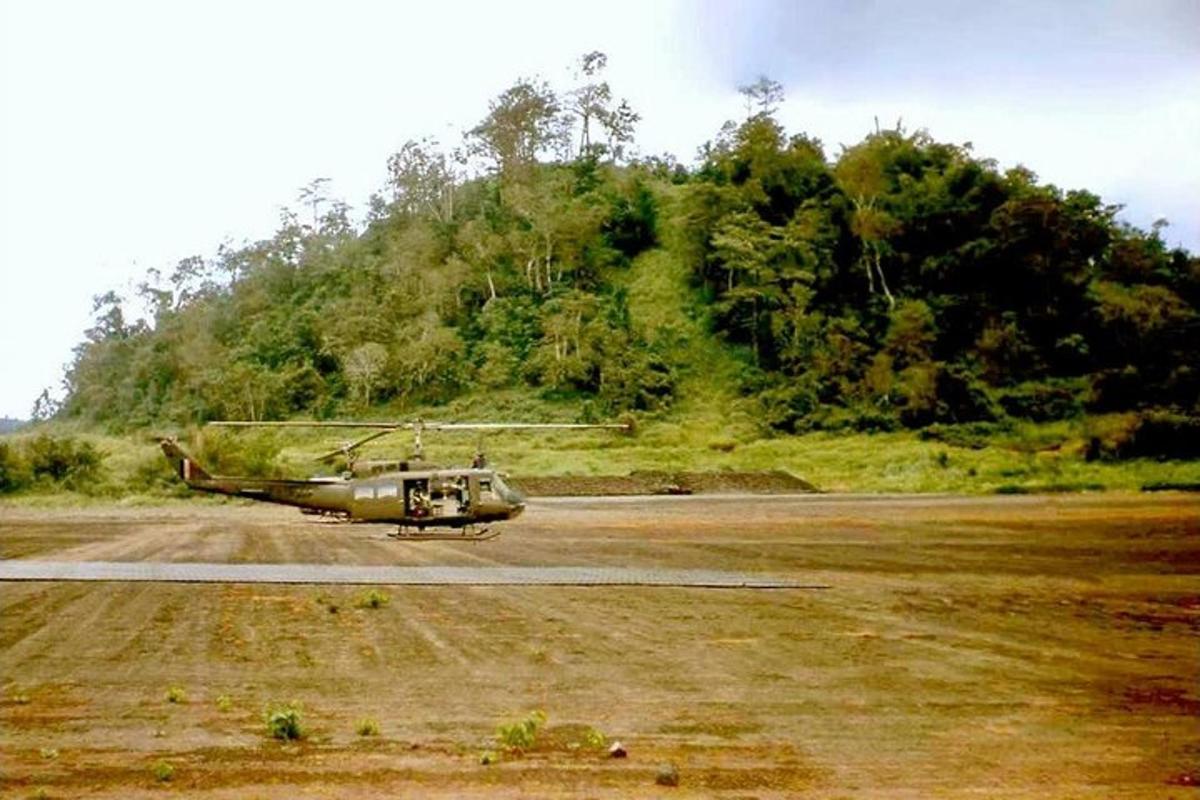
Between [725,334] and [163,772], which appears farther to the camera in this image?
[725,334]

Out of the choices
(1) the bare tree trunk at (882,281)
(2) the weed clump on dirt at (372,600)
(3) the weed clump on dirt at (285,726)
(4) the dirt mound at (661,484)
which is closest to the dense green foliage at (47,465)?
(4) the dirt mound at (661,484)

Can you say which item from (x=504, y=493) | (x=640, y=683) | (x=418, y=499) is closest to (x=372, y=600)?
(x=640, y=683)

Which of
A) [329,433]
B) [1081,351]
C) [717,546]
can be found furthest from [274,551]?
[1081,351]

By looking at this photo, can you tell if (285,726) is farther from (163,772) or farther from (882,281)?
(882,281)

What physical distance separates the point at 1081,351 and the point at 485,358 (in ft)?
111

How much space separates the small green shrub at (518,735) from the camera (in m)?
8.90

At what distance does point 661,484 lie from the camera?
160 ft

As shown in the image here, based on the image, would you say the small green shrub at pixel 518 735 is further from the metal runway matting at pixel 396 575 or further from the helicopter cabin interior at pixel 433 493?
the helicopter cabin interior at pixel 433 493

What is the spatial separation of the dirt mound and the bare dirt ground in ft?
80.0

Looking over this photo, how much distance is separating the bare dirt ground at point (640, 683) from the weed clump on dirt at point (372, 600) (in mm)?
205

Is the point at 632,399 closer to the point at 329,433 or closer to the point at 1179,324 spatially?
the point at 329,433

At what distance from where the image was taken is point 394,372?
62250 millimetres

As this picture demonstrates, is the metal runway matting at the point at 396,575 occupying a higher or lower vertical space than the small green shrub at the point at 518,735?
lower

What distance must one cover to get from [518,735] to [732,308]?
6149 cm
